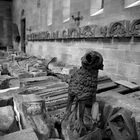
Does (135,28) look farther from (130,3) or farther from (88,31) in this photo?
(88,31)

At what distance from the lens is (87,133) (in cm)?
201

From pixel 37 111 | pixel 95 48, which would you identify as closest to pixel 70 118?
pixel 37 111

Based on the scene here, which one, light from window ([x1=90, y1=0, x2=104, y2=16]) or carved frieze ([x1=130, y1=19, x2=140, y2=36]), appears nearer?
carved frieze ([x1=130, y1=19, x2=140, y2=36])

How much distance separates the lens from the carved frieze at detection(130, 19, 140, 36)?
10.3 ft

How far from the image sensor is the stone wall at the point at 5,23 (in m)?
16.4

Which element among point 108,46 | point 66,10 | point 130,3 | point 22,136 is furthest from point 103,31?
point 22,136

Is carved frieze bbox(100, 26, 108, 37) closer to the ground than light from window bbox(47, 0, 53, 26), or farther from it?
closer to the ground

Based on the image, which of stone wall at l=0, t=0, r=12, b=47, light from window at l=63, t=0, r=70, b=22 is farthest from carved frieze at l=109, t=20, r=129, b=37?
stone wall at l=0, t=0, r=12, b=47

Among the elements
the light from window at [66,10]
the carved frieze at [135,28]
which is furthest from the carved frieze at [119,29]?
the light from window at [66,10]

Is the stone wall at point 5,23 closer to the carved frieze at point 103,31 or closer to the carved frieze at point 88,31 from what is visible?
the carved frieze at point 88,31

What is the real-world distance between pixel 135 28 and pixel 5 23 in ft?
52.0

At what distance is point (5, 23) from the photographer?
16.4 meters

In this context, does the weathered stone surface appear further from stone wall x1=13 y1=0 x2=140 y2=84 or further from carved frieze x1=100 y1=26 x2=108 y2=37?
carved frieze x1=100 y1=26 x2=108 y2=37

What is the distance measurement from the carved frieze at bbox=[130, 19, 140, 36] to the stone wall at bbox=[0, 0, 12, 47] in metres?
15.4
